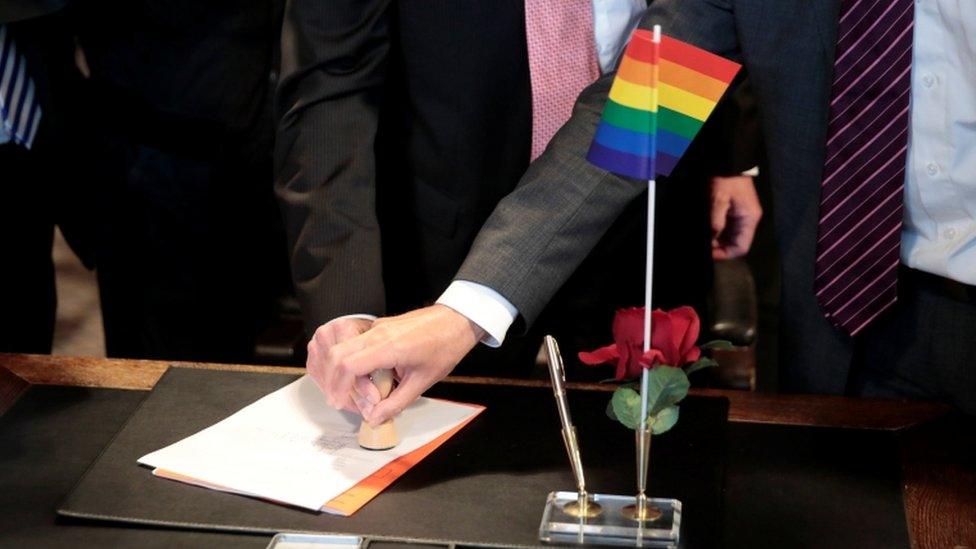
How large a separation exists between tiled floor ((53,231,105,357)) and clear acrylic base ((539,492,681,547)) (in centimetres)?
293

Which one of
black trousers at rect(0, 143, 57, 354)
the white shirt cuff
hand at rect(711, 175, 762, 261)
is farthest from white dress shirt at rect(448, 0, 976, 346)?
black trousers at rect(0, 143, 57, 354)

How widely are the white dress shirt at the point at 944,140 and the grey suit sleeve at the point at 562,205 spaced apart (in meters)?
0.29

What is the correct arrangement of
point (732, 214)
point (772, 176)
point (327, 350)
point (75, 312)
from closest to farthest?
1. point (327, 350)
2. point (772, 176)
3. point (732, 214)
4. point (75, 312)

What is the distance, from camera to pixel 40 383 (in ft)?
6.44

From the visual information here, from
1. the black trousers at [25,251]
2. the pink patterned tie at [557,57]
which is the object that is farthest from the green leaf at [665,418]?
the black trousers at [25,251]

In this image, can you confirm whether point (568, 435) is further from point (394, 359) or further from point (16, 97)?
point (16, 97)

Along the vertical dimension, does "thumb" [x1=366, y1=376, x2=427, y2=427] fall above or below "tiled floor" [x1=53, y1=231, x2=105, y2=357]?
above

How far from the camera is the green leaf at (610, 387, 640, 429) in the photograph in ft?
4.93

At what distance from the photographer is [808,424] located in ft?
6.00

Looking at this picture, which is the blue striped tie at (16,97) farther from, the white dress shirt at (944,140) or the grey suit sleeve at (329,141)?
the white dress shirt at (944,140)

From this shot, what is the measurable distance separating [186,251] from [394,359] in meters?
1.42

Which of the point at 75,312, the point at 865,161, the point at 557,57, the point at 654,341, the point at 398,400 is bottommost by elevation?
the point at 75,312

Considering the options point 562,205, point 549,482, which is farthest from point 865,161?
point 549,482

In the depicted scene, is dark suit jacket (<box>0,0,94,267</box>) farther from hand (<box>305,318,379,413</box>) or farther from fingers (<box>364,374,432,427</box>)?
fingers (<box>364,374,432,427</box>)
